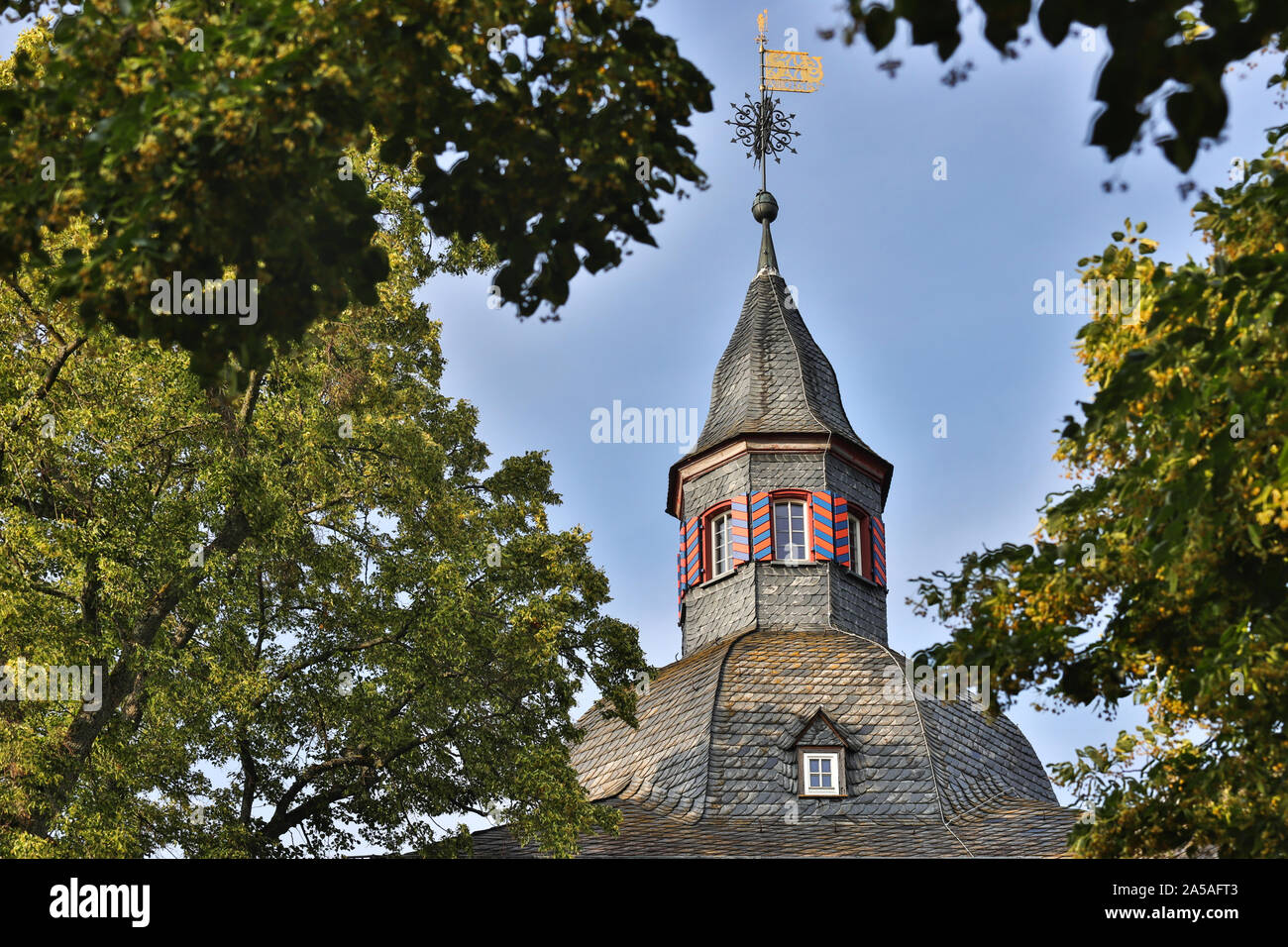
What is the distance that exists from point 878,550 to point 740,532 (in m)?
2.74

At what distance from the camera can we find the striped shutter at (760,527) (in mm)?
26016

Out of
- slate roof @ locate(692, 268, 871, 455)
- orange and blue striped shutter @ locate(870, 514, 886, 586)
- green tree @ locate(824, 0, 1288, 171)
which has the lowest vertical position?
green tree @ locate(824, 0, 1288, 171)

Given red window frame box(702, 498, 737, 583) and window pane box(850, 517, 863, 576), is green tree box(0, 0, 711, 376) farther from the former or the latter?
window pane box(850, 517, 863, 576)

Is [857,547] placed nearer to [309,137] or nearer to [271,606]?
[271,606]

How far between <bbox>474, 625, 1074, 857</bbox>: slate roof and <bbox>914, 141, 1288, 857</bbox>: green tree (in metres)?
10.6

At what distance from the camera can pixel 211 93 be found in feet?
16.0

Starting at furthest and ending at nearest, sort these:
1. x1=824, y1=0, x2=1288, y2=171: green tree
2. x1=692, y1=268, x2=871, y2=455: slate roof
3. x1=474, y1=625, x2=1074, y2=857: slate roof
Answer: x1=692, y1=268, x2=871, y2=455: slate roof → x1=474, y1=625, x2=1074, y2=857: slate roof → x1=824, y1=0, x2=1288, y2=171: green tree

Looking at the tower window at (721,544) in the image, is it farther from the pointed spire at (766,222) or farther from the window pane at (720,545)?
the pointed spire at (766,222)

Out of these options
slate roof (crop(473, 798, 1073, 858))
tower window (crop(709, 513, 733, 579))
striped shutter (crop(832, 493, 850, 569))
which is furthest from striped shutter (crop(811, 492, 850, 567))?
slate roof (crop(473, 798, 1073, 858))

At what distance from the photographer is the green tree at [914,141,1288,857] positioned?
764 centimetres

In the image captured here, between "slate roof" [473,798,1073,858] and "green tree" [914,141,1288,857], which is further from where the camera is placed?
"slate roof" [473,798,1073,858]

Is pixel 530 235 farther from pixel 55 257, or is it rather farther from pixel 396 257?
pixel 396 257
